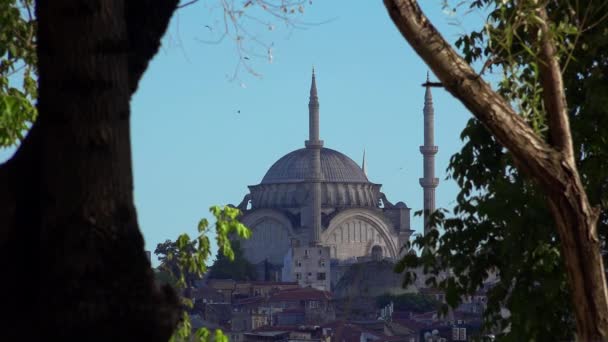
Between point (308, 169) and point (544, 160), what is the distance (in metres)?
112

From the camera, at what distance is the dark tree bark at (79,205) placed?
4086 mm

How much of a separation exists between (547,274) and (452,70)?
5713 mm

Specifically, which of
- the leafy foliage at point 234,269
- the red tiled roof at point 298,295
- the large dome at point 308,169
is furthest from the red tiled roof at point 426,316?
the large dome at point 308,169

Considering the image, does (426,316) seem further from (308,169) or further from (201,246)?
(201,246)

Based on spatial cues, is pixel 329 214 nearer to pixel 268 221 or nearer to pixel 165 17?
pixel 268 221

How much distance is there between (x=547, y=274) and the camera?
398 inches

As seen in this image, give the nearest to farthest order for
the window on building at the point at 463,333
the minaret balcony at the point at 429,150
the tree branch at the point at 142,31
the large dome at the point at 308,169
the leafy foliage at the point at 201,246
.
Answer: the tree branch at the point at 142,31 < the leafy foliage at the point at 201,246 < the window on building at the point at 463,333 < the minaret balcony at the point at 429,150 < the large dome at the point at 308,169

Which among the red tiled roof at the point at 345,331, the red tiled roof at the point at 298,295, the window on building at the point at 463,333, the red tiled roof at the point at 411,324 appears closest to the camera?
the window on building at the point at 463,333

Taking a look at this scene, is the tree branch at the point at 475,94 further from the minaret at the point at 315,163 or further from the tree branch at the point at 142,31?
the minaret at the point at 315,163

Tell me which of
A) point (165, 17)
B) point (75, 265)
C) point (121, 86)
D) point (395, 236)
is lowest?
point (75, 265)

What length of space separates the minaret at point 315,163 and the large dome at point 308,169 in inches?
158

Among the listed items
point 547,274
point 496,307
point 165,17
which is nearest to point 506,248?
point 547,274

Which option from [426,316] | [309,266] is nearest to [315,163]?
[309,266]

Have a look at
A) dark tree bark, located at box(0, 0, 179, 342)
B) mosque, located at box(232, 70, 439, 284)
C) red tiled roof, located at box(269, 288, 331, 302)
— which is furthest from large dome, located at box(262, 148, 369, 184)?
dark tree bark, located at box(0, 0, 179, 342)
